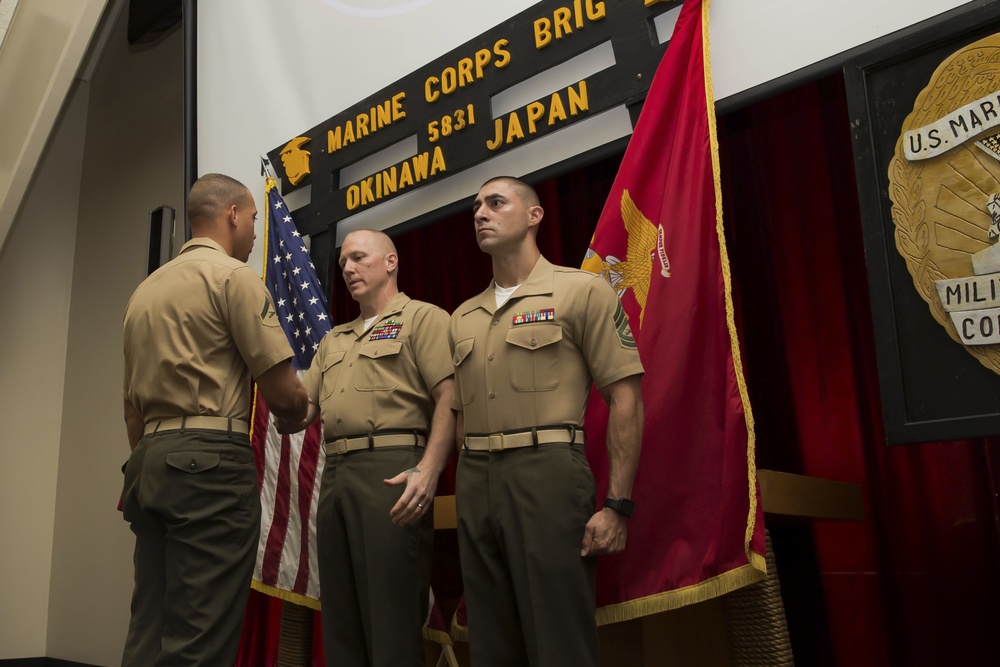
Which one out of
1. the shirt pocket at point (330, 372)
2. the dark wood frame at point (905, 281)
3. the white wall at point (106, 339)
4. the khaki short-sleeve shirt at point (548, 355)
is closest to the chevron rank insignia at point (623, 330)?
the khaki short-sleeve shirt at point (548, 355)

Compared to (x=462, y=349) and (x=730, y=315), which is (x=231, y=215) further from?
(x=730, y=315)

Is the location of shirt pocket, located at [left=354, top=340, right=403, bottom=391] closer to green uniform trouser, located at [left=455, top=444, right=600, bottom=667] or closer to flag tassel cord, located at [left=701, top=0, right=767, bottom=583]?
green uniform trouser, located at [left=455, top=444, right=600, bottom=667]

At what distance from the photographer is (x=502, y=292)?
2.27m

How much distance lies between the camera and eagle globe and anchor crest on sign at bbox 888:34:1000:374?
1.74 meters

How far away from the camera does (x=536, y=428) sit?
2.01 m

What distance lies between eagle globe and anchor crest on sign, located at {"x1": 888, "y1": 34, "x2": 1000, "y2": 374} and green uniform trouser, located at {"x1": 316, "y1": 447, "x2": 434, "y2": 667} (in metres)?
1.34

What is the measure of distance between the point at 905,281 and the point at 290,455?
2.15 meters

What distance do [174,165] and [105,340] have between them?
1.16 m

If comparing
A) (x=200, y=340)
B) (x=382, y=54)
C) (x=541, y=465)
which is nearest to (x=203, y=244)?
(x=200, y=340)

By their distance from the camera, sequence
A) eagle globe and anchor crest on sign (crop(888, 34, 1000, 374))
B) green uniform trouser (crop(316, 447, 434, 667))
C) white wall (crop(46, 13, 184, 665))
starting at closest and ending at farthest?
eagle globe and anchor crest on sign (crop(888, 34, 1000, 374)) → green uniform trouser (crop(316, 447, 434, 667)) → white wall (crop(46, 13, 184, 665))

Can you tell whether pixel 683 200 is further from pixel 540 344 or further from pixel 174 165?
pixel 174 165

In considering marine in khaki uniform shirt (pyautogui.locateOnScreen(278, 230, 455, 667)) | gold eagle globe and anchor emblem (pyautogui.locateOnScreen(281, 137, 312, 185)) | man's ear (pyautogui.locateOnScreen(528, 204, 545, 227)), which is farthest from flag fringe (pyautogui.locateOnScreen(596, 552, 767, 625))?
gold eagle globe and anchor emblem (pyautogui.locateOnScreen(281, 137, 312, 185))

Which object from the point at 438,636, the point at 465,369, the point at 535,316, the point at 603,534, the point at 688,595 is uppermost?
the point at 535,316

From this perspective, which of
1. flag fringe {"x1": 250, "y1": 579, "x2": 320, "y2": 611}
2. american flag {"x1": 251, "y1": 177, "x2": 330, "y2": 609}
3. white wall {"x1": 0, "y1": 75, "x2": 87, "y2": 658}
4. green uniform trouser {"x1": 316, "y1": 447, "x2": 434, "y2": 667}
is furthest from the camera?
white wall {"x1": 0, "y1": 75, "x2": 87, "y2": 658}
